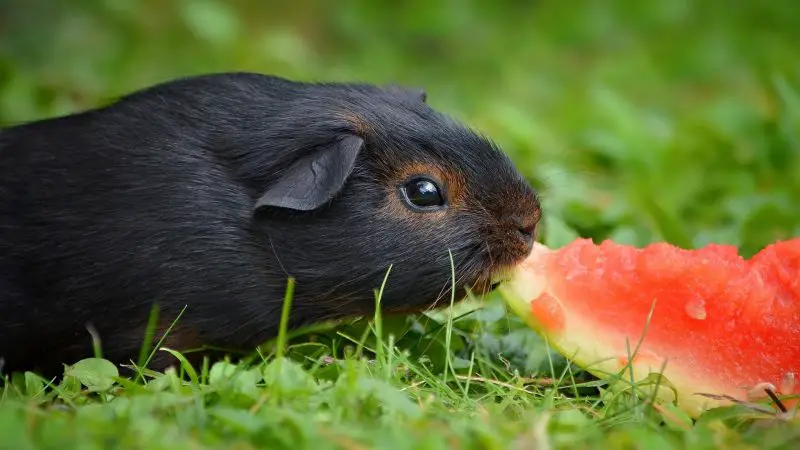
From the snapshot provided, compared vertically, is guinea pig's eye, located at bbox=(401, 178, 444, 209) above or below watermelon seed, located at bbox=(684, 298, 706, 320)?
above

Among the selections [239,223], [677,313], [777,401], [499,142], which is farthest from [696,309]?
[499,142]

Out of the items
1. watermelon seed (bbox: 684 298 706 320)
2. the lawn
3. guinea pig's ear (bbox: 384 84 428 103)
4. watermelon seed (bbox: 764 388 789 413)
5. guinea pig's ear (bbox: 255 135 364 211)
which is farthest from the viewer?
guinea pig's ear (bbox: 384 84 428 103)

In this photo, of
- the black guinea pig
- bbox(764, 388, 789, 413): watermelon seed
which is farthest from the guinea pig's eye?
bbox(764, 388, 789, 413): watermelon seed

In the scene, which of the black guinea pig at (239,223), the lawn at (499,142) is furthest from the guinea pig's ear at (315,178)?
the lawn at (499,142)

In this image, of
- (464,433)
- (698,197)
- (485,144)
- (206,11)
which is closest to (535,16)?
(206,11)

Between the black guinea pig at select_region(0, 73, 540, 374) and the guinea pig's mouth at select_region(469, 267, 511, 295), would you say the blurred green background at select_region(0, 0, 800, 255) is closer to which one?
the guinea pig's mouth at select_region(469, 267, 511, 295)

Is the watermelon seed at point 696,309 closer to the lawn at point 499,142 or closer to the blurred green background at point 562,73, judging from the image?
the lawn at point 499,142
